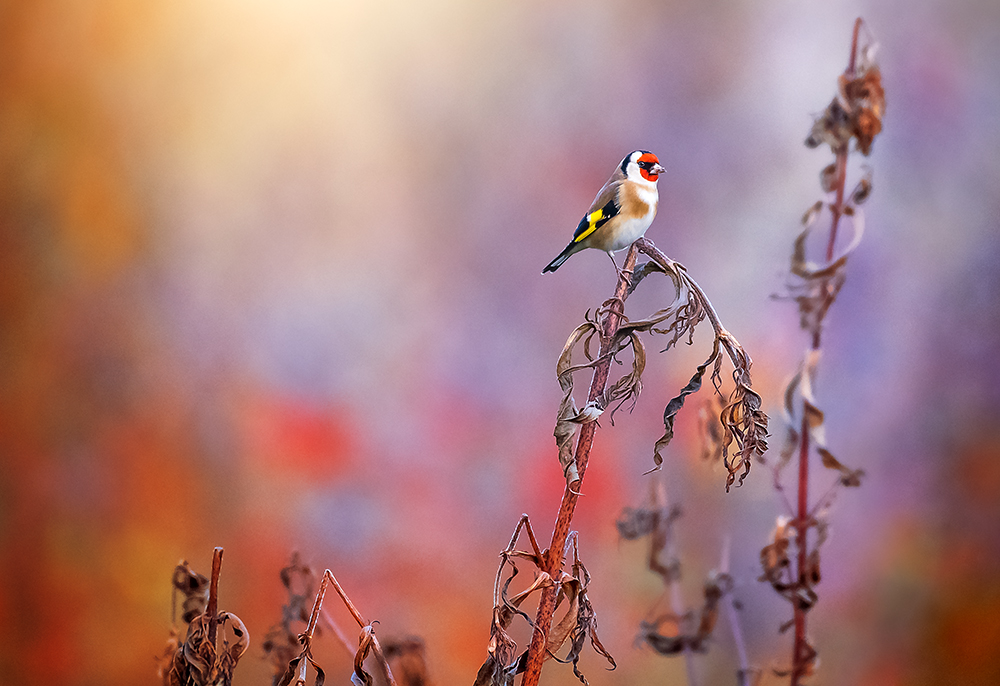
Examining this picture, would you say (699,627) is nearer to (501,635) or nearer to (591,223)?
(591,223)

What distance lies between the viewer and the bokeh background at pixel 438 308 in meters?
1.30

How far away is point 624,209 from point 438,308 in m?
0.67

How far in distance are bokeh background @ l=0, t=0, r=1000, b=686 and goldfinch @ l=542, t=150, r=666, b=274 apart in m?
0.54

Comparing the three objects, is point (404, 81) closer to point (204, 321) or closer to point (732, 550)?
point (204, 321)

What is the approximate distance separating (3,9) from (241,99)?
1.56ft

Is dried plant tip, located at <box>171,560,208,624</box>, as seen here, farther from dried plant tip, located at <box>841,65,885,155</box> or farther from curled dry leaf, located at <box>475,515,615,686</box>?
dried plant tip, located at <box>841,65,885,155</box>

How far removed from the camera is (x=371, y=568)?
1.36 metres

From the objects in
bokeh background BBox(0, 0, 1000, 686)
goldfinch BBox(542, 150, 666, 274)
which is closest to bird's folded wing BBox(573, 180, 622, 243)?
goldfinch BBox(542, 150, 666, 274)

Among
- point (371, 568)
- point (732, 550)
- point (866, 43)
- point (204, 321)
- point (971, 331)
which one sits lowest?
point (371, 568)

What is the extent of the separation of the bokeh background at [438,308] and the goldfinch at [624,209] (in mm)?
541

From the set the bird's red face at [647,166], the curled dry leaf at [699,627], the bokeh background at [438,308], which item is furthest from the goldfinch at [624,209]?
the curled dry leaf at [699,627]

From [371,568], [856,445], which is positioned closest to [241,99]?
[371,568]

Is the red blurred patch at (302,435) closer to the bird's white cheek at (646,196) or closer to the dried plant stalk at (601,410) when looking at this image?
the bird's white cheek at (646,196)

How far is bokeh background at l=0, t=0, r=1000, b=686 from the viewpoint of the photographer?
4.27 feet
